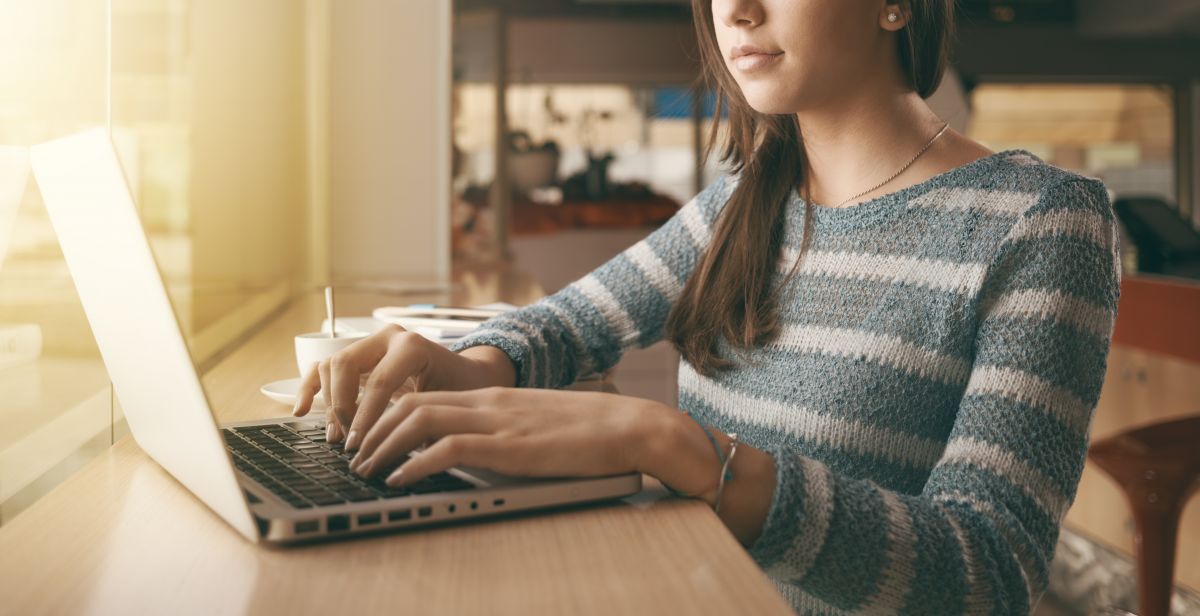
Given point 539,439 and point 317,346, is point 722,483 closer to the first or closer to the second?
point 539,439

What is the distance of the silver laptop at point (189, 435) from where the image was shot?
53cm

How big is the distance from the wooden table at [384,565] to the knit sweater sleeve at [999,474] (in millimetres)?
102

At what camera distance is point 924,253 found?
2.96 ft

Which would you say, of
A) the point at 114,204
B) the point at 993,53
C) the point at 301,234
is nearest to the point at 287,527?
the point at 114,204

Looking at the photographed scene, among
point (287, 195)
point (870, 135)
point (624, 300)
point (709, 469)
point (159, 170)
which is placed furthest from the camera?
point (287, 195)

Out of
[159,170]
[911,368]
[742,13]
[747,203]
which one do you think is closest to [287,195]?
[159,170]

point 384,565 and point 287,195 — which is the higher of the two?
point 287,195

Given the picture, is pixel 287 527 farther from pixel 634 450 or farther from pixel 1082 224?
pixel 1082 224

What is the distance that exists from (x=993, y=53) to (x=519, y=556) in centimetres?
707

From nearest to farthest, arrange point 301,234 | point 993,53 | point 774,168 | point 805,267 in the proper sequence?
point 805,267, point 774,168, point 301,234, point 993,53

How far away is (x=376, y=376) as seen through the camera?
0.76 m

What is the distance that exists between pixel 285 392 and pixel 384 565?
0.49 metres

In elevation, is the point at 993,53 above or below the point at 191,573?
above

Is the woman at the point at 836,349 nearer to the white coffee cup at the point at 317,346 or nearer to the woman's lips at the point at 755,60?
the woman's lips at the point at 755,60
